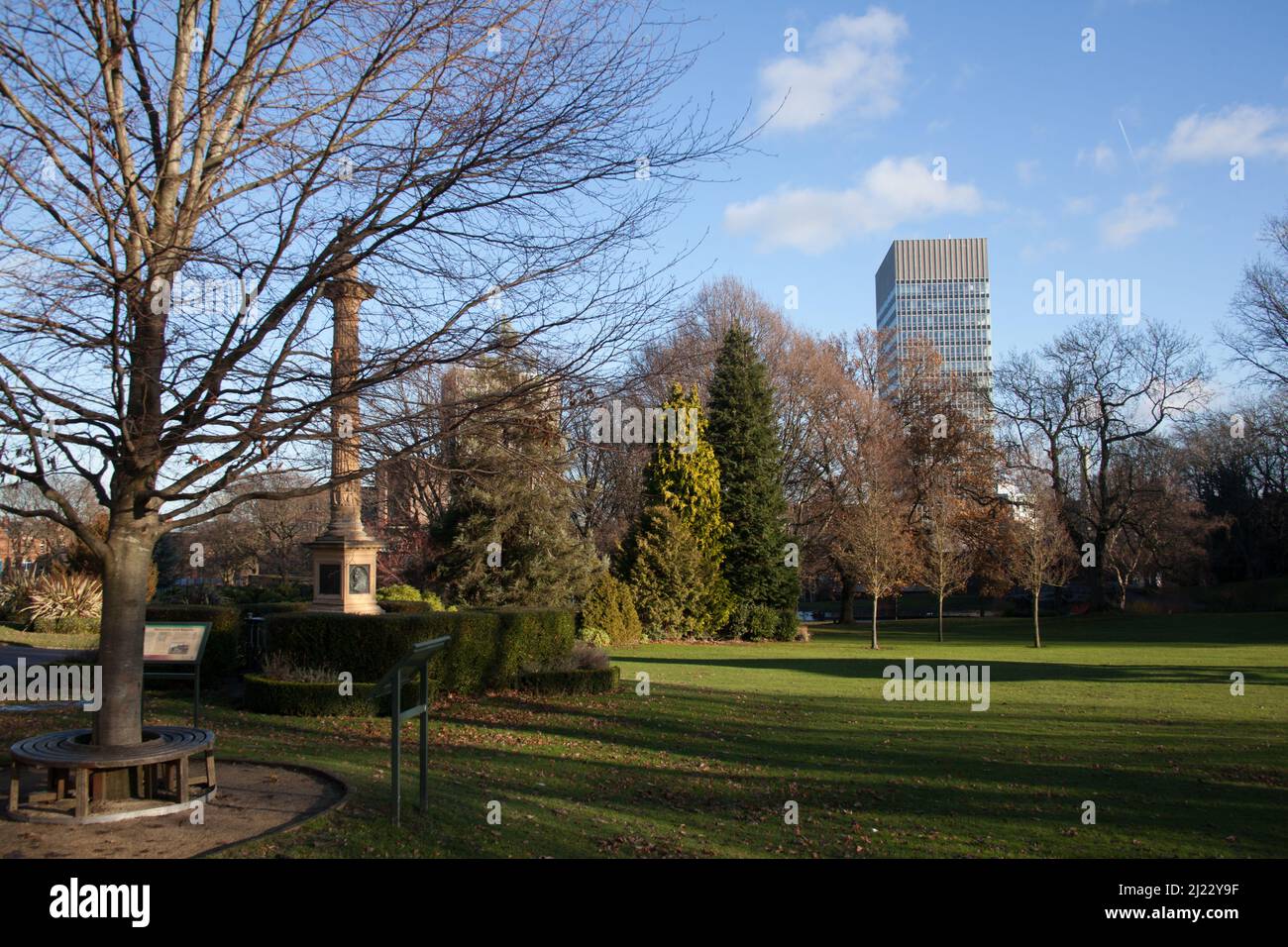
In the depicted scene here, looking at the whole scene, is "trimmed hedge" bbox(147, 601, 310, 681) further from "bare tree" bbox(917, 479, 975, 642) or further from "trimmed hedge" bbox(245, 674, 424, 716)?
"bare tree" bbox(917, 479, 975, 642)

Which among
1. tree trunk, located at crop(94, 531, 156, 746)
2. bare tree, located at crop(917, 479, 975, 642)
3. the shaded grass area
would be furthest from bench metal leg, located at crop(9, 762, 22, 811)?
bare tree, located at crop(917, 479, 975, 642)

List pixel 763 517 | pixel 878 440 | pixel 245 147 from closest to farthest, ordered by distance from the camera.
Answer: pixel 245 147, pixel 763 517, pixel 878 440

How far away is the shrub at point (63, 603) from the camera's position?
961 inches

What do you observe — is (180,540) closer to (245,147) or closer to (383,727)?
(383,727)

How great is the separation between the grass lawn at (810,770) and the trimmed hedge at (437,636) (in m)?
0.99

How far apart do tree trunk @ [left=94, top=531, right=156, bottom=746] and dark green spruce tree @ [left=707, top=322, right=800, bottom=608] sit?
A: 1401 inches

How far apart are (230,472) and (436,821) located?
10.1 feet

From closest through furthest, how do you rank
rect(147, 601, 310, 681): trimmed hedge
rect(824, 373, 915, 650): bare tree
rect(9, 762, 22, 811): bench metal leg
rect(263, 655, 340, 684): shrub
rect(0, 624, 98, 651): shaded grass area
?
rect(9, 762, 22, 811): bench metal leg < rect(263, 655, 340, 684): shrub < rect(147, 601, 310, 681): trimmed hedge < rect(0, 624, 98, 651): shaded grass area < rect(824, 373, 915, 650): bare tree

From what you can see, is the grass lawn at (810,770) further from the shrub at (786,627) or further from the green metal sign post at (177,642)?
the shrub at (786,627)

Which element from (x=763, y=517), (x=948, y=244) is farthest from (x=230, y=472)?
(x=948, y=244)

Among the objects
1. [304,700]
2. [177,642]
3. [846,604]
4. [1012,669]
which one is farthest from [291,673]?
[846,604]

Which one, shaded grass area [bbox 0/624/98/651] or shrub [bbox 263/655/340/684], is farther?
shaded grass area [bbox 0/624/98/651]

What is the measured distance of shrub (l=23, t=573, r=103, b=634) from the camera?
2442 centimetres

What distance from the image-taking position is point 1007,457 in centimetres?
5447
